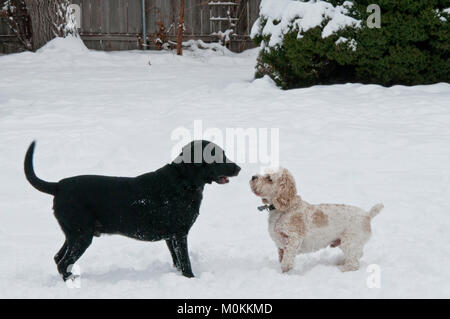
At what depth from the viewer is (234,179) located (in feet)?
20.9

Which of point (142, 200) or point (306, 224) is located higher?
point (142, 200)

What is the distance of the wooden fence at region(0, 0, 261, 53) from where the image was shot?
16266 mm

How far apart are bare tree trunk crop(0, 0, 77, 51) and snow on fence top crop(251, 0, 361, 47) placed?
6.06 meters

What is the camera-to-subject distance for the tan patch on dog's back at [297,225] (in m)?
4.03

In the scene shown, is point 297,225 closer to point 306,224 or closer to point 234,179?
point 306,224

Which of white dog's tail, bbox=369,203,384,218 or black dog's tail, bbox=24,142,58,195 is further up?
→ black dog's tail, bbox=24,142,58,195

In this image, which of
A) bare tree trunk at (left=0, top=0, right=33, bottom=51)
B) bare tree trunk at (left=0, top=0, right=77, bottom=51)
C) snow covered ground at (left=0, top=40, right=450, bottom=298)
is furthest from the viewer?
bare tree trunk at (left=0, top=0, right=33, bottom=51)


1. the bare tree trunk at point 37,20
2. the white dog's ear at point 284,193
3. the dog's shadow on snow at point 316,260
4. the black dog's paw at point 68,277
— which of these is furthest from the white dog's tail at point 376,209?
the bare tree trunk at point 37,20

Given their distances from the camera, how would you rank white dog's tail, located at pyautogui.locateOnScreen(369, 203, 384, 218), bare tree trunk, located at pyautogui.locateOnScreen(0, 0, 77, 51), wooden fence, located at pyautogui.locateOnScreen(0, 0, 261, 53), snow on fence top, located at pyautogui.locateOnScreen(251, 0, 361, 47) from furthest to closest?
wooden fence, located at pyautogui.locateOnScreen(0, 0, 261, 53) → bare tree trunk, located at pyautogui.locateOnScreen(0, 0, 77, 51) → snow on fence top, located at pyautogui.locateOnScreen(251, 0, 361, 47) → white dog's tail, located at pyautogui.locateOnScreen(369, 203, 384, 218)

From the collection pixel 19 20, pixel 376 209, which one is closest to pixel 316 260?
pixel 376 209

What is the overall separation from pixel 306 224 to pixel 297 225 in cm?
7

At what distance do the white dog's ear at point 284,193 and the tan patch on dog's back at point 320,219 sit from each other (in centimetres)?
23

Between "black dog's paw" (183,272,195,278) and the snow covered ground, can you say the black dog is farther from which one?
the snow covered ground

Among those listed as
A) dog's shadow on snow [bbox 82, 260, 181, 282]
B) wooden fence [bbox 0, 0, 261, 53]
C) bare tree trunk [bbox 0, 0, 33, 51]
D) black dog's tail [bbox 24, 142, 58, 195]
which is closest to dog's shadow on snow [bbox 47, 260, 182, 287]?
dog's shadow on snow [bbox 82, 260, 181, 282]
